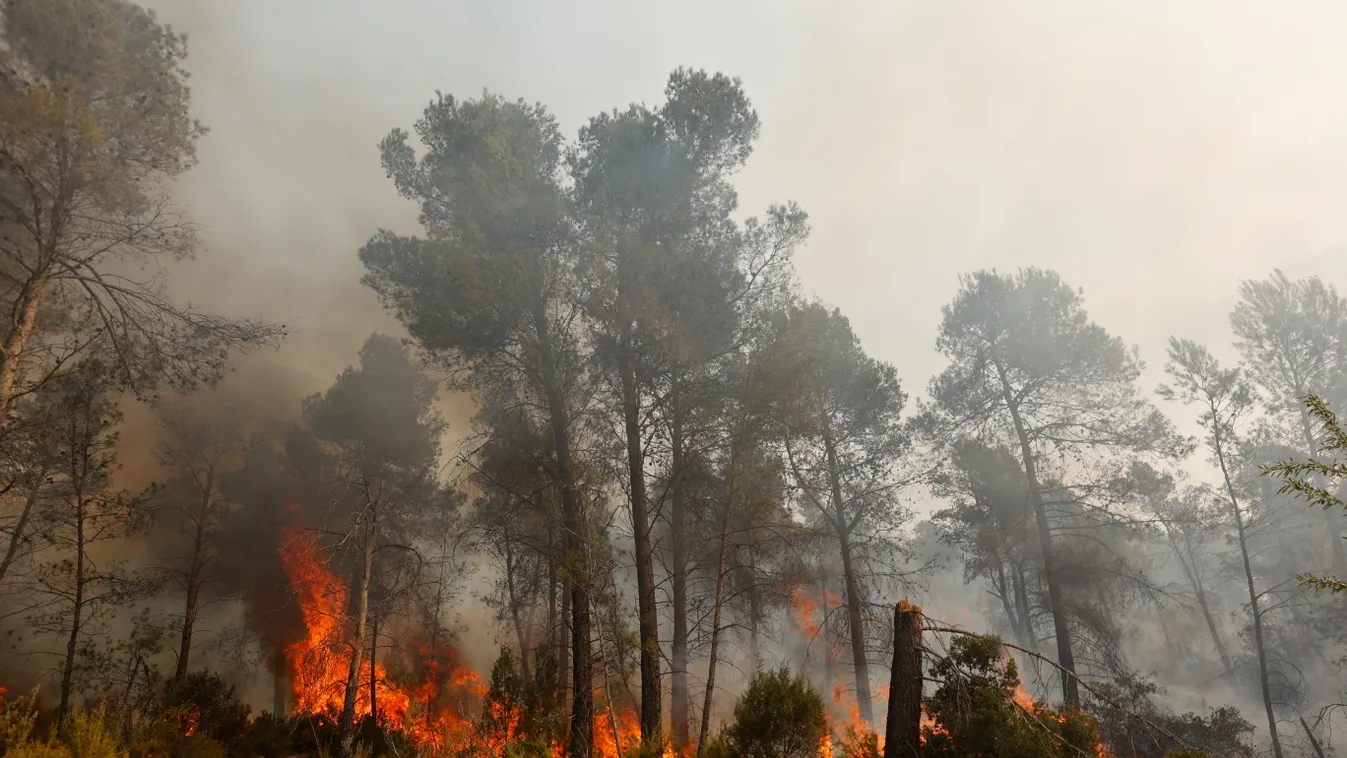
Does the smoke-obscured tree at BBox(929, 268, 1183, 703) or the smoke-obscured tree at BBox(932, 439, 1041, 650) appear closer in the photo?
the smoke-obscured tree at BBox(929, 268, 1183, 703)

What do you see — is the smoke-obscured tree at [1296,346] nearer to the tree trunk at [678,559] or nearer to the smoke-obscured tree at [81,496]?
the tree trunk at [678,559]

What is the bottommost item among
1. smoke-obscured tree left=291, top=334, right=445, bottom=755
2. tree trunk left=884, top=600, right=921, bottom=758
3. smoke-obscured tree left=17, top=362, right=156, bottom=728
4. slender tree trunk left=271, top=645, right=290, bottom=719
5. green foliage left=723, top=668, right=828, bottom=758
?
slender tree trunk left=271, top=645, right=290, bottom=719

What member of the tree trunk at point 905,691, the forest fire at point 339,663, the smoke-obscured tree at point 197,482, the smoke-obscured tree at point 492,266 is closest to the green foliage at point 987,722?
the tree trunk at point 905,691

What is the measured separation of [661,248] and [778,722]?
888 centimetres

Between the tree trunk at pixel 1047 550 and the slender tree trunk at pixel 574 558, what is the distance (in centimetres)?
1013

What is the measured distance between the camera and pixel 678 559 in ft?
46.5

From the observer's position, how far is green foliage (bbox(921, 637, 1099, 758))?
24.0 feet

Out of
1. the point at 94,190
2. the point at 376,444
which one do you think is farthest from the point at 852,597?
the point at 94,190

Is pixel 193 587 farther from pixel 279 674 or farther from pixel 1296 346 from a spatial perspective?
pixel 1296 346

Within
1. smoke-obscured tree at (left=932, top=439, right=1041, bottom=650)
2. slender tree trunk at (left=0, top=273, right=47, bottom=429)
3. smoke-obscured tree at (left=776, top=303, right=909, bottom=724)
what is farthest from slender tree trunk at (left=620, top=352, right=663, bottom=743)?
smoke-obscured tree at (left=932, top=439, right=1041, bottom=650)

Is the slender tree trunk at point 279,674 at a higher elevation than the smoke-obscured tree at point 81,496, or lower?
lower

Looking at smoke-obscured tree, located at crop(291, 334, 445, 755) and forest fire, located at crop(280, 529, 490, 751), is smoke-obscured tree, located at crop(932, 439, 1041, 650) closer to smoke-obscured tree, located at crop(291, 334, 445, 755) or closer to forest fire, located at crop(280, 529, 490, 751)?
forest fire, located at crop(280, 529, 490, 751)

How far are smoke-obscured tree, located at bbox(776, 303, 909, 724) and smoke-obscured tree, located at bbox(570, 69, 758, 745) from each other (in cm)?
316

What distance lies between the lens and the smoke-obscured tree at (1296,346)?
19.3 metres
